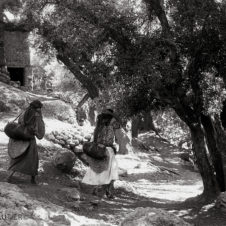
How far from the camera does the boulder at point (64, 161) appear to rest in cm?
1262

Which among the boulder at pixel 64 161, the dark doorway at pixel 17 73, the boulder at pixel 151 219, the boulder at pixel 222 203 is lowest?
the boulder at pixel 222 203

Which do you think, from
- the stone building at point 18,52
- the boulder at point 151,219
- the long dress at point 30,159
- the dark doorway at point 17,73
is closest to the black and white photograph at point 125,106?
the long dress at point 30,159

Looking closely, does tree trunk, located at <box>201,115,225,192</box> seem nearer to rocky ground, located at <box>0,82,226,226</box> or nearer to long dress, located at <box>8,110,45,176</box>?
rocky ground, located at <box>0,82,226,226</box>

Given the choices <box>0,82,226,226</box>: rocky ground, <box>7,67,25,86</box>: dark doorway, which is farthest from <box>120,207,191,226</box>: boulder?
<box>7,67,25,86</box>: dark doorway

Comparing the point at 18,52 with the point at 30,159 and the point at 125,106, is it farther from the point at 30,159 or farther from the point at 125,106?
the point at 30,159

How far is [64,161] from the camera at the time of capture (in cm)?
1266

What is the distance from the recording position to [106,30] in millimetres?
11609

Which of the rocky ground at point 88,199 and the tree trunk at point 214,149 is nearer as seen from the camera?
the rocky ground at point 88,199

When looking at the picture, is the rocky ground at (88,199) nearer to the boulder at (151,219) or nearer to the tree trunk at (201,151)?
the boulder at (151,219)

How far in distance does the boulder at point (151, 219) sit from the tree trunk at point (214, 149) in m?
6.32

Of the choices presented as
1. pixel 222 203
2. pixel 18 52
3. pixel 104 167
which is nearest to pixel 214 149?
pixel 222 203

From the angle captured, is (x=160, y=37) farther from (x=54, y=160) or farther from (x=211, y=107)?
(x=54, y=160)

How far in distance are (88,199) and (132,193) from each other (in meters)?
2.86

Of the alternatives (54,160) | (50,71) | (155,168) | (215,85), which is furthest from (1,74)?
(50,71)
